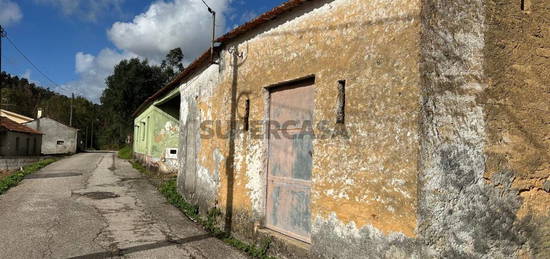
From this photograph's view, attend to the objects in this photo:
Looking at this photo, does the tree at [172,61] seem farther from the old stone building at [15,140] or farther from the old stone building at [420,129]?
the old stone building at [420,129]

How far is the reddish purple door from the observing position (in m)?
4.93

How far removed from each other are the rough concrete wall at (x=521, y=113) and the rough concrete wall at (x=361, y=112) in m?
0.86

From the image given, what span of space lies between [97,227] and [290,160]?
378cm

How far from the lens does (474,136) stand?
362 cm

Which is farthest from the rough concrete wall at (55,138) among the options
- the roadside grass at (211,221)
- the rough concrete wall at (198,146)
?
the rough concrete wall at (198,146)

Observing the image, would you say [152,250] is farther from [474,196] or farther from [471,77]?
[471,77]

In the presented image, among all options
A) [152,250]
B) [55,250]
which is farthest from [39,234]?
[152,250]

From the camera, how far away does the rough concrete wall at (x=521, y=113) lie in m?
3.72

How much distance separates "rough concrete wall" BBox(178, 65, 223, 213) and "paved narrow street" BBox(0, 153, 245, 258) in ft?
2.02

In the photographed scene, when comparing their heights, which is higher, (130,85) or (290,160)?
(130,85)

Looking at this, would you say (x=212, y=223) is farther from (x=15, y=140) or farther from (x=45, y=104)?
(x=45, y=104)

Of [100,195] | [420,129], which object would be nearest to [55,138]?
[100,195]

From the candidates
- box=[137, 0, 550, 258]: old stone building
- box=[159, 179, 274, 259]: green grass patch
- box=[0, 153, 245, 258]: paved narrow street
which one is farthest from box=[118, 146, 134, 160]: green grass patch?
box=[137, 0, 550, 258]: old stone building

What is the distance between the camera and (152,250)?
17.7ft
